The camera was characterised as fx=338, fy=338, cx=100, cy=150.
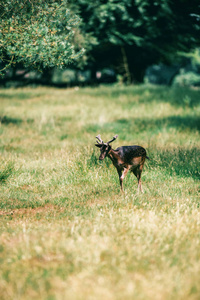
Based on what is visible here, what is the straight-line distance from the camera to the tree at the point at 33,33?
27.4 ft

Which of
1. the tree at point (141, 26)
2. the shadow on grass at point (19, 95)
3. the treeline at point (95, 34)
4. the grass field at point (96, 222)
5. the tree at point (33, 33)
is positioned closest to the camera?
the grass field at point (96, 222)

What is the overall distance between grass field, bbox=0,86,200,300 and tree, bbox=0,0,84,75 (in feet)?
8.76

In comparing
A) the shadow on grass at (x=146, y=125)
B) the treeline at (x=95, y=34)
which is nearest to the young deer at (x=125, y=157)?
the treeline at (x=95, y=34)

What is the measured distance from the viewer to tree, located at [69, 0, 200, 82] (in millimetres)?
20547

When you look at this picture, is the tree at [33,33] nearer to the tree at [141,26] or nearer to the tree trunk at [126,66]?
the tree at [141,26]

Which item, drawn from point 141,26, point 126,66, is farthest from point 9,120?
point 126,66

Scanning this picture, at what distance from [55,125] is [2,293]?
12.8m

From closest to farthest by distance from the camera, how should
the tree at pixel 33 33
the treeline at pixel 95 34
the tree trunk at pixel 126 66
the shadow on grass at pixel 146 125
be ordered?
the tree at pixel 33 33, the treeline at pixel 95 34, the shadow on grass at pixel 146 125, the tree trunk at pixel 126 66

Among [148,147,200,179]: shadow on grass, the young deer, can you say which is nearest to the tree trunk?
[148,147,200,179]: shadow on grass

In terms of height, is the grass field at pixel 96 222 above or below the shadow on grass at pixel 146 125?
below

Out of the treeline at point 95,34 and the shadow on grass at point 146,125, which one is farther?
the shadow on grass at point 146,125

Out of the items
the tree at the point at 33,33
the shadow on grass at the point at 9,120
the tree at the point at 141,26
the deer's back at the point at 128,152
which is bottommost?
the shadow on grass at the point at 9,120

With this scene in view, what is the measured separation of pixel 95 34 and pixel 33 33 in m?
14.6

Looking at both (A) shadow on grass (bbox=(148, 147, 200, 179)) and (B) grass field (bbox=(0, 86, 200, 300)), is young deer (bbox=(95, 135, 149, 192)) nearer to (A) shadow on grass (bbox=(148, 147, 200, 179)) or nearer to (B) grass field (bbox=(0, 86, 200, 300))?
(B) grass field (bbox=(0, 86, 200, 300))
